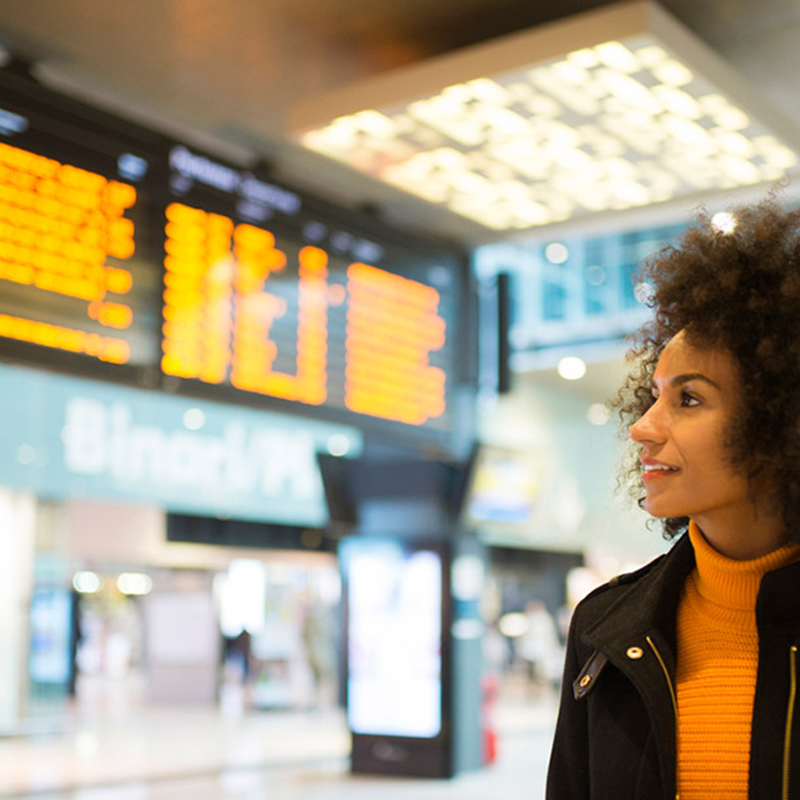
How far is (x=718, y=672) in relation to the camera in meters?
1.49

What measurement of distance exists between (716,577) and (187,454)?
1453 cm

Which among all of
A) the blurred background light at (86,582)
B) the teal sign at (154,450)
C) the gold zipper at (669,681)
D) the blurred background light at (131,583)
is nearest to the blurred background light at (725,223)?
the gold zipper at (669,681)

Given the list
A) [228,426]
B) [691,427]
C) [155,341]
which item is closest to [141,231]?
[155,341]

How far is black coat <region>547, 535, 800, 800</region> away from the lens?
1.40 m

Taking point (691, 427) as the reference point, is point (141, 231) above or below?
above

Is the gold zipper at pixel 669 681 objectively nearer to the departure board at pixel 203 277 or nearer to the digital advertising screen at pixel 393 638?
the departure board at pixel 203 277

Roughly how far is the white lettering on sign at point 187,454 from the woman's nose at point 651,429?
42.6 feet

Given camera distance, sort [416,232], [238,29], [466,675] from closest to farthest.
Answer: [238,29] → [416,232] → [466,675]

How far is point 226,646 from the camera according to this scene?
2012cm

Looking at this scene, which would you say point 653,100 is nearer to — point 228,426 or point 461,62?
point 461,62

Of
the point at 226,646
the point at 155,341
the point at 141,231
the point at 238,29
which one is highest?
the point at 238,29

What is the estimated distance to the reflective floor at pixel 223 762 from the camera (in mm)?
8438

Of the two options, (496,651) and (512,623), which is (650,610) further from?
(512,623)

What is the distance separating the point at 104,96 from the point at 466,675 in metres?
5.70
